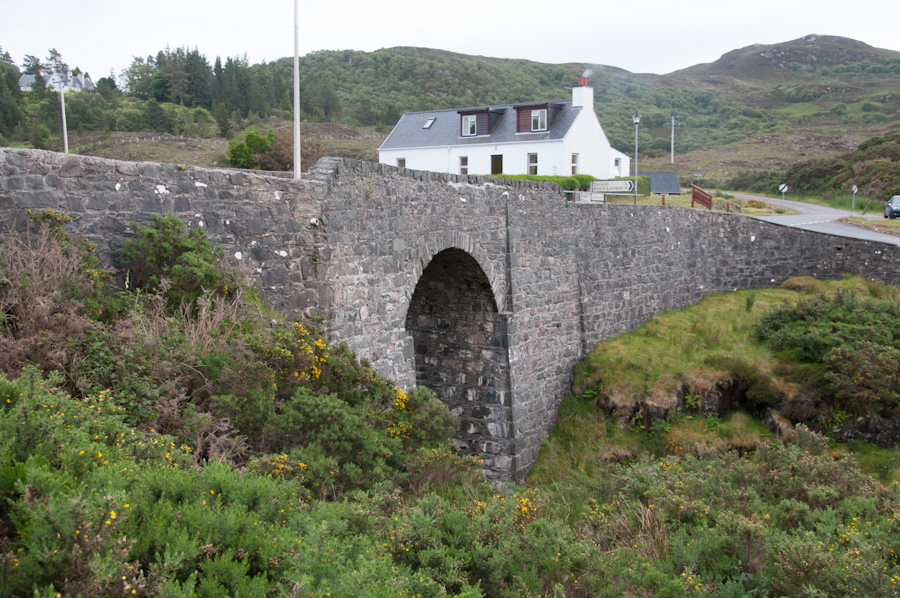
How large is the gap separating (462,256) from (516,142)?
2198cm

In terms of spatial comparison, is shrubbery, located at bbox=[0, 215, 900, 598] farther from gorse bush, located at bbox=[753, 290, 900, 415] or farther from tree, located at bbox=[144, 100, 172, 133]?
tree, located at bbox=[144, 100, 172, 133]

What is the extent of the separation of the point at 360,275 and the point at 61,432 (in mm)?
6030

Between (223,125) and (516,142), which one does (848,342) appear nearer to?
(516,142)

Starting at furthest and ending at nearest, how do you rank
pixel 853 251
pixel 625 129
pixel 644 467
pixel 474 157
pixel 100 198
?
pixel 625 129 → pixel 474 157 → pixel 853 251 → pixel 644 467 → pixel 100 198

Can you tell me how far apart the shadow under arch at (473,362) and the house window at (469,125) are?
22641 millimetres

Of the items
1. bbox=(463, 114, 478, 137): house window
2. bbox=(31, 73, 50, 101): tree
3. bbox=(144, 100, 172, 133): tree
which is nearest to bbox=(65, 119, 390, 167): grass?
bbox=(144, 100, 172, 133): tree

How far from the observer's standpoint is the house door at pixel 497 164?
1332 inches

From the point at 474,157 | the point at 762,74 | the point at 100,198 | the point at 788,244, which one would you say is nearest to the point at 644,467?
the point at 100,198

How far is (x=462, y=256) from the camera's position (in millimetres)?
12758

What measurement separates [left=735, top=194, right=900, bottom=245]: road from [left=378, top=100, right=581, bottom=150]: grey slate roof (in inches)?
443

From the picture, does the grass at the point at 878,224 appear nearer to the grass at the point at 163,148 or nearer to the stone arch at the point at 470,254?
the stone arch at the point at 470,254

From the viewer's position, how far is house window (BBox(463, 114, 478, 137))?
115 feet

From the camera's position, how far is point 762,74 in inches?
4695

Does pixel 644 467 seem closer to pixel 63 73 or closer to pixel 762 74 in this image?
pixel 63 73
